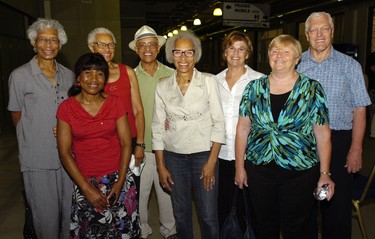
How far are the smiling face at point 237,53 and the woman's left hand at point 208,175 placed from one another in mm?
792

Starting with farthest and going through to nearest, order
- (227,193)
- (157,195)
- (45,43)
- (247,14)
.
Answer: (247,14)
(157,195)
(227,193)
(45,43)

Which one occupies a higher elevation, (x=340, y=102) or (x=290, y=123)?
(x=340, y=102)

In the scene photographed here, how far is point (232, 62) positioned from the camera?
2.64 metres

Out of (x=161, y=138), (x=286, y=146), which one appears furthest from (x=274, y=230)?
(x=161, y=138)

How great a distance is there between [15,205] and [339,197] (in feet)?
12.1

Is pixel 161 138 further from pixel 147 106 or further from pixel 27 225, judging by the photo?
pixel 27 225

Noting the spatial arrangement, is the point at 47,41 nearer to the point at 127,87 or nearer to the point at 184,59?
the point at 127,87

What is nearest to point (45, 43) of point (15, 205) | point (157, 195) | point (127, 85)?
point (127, 85)

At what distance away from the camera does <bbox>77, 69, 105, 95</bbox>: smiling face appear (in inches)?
88.1

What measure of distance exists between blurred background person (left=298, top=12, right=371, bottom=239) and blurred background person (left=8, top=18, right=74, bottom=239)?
1841 millimetres

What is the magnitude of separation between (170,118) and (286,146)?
0.85m

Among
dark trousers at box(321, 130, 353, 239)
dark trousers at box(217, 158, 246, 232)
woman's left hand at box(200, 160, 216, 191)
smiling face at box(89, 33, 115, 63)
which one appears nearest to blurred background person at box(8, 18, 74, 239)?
smiling face at box(89, 33, 115, 63)

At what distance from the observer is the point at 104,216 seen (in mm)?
2279

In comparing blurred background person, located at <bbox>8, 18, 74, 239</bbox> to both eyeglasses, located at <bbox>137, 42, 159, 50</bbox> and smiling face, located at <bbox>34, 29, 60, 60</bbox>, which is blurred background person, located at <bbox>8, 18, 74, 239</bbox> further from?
eyeglasses, located at <bbox>137, 42, 159, 50</bbox>
